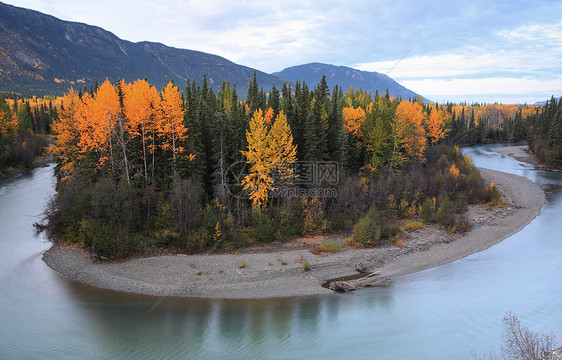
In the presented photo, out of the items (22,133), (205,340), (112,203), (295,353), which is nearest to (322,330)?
(295,353)

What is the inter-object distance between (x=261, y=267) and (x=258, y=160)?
8.53m

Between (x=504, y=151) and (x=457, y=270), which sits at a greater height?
(x=504, y=151)

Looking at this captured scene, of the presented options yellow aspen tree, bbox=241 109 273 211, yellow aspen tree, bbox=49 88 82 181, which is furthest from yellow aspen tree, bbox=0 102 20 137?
yellow aspen tree, bbox=241 109 273 211

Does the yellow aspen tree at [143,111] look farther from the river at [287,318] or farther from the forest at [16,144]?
→ the forest at [16,144]

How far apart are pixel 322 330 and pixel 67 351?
41.3 ft

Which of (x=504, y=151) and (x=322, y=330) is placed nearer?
(x=322, y=330)

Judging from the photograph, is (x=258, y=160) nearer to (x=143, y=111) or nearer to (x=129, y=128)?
(x=143, y=111)

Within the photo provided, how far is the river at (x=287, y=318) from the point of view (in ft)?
51.8

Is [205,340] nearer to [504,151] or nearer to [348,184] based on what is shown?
[348,184]

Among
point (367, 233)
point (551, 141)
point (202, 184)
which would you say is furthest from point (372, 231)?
point (551, 141)

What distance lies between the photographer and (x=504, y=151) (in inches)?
3625

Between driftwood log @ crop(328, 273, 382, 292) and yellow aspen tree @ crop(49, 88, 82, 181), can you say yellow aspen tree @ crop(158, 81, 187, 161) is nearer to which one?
yellow aspen tree @ crop(49, 88, 82, 181)

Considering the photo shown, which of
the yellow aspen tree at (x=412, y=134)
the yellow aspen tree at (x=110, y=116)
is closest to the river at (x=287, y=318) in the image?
the yellow aspen tree at (x=110, y=116)

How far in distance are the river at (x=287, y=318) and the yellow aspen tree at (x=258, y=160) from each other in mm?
10327
